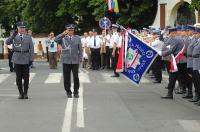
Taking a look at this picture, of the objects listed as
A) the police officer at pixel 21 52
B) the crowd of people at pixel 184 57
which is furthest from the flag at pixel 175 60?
the police officer at pixel 21 52

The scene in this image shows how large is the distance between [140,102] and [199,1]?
823cm

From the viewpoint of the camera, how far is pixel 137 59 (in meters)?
15.4

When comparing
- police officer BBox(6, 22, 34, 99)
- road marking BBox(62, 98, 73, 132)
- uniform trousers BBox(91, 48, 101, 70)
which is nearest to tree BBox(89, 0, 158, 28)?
uniform trousers BBox(91, 48, 101, 70)

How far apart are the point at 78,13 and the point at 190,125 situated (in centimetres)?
3486

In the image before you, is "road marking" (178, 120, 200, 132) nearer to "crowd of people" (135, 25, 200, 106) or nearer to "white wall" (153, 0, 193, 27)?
"crowd of people" (135, 25, 200, 106)

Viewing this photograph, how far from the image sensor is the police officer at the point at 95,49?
28000 mm

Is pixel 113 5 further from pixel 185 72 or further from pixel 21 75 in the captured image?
pixel 21 75

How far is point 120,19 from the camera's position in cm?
3891

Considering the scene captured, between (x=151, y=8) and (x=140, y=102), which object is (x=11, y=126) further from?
(x=151, y=8)

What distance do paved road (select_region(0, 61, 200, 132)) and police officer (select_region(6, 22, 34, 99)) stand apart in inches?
20.9

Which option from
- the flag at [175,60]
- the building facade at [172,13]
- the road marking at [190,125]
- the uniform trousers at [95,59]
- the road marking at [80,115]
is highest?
the building facade at [172,13]

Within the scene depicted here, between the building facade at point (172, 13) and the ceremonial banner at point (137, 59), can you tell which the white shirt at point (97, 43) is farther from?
the ceremonial banner at point (137, 59)

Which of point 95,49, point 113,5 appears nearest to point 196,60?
point 95,49

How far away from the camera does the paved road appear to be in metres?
10.6
